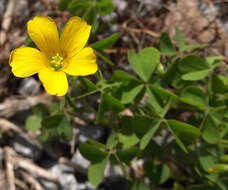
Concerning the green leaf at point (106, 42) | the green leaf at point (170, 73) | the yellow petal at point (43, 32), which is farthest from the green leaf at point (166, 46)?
the yellow petal at point (43, 32)

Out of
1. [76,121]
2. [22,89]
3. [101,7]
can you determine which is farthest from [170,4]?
[22,89]

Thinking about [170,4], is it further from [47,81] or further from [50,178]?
[50,178]

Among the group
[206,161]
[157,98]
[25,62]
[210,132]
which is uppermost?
[25,62]

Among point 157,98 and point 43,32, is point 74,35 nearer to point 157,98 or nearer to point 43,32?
point 43,32

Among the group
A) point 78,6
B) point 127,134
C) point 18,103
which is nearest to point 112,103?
point 127,134

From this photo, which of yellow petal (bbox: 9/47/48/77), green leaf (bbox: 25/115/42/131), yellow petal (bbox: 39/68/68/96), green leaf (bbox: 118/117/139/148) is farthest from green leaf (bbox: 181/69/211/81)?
green leaf (bbox: 25/115/42/131)

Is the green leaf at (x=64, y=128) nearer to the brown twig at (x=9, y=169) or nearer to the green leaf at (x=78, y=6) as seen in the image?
the brown twig at (x=9, y=169)
